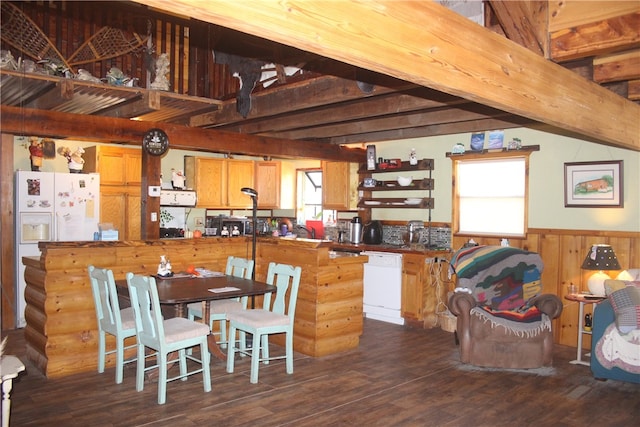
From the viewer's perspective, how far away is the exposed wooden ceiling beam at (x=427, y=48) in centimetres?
158

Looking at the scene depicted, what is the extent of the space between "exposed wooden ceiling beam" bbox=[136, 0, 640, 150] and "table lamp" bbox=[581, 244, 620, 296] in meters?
1.49

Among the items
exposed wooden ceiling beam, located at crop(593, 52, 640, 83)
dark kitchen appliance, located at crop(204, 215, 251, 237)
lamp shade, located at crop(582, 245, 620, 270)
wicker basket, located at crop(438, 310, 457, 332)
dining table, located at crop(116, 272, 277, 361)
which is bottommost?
wicker basket, located at crop(438, 310, 457, 332)

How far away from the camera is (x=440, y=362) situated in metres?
4.74

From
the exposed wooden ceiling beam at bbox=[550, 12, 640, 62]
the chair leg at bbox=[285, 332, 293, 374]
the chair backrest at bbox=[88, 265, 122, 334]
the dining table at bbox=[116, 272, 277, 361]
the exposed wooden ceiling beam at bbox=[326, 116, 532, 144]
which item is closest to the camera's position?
the exposed wooden ceiling beam at bbox=[550, 12, 640, 62]

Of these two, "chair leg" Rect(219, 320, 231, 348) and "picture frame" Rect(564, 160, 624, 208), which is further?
"picture frame" Rect(564, 160, 624, 208)

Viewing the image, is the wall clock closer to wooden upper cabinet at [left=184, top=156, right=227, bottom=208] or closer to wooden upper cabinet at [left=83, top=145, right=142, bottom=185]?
wooden upper cabinet at [left=83, top=145, right=142, bottom=185]

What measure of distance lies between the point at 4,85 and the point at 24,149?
266 cm

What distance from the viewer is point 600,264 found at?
4590 millimetres

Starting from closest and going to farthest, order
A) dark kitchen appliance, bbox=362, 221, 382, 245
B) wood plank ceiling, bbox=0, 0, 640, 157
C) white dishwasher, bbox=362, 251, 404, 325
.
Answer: wood plank ceiling, bbox=0, 0, 640, 157 → white dishwasher, bbox=362, 251, 404, 325 → dark kitchen appliance, bbox=362, 221, 382, 245

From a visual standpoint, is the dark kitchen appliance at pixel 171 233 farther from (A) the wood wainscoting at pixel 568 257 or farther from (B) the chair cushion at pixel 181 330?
(A) the wood wainscoting at pixel 568 257

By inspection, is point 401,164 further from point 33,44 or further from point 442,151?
point 33,44

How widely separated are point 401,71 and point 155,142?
385 cm

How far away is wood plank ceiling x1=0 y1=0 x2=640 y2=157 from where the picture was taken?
180 cm

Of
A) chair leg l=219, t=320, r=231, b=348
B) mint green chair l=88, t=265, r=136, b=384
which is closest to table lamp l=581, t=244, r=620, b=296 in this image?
chair leg l=219, t=320, r=231, b=348
